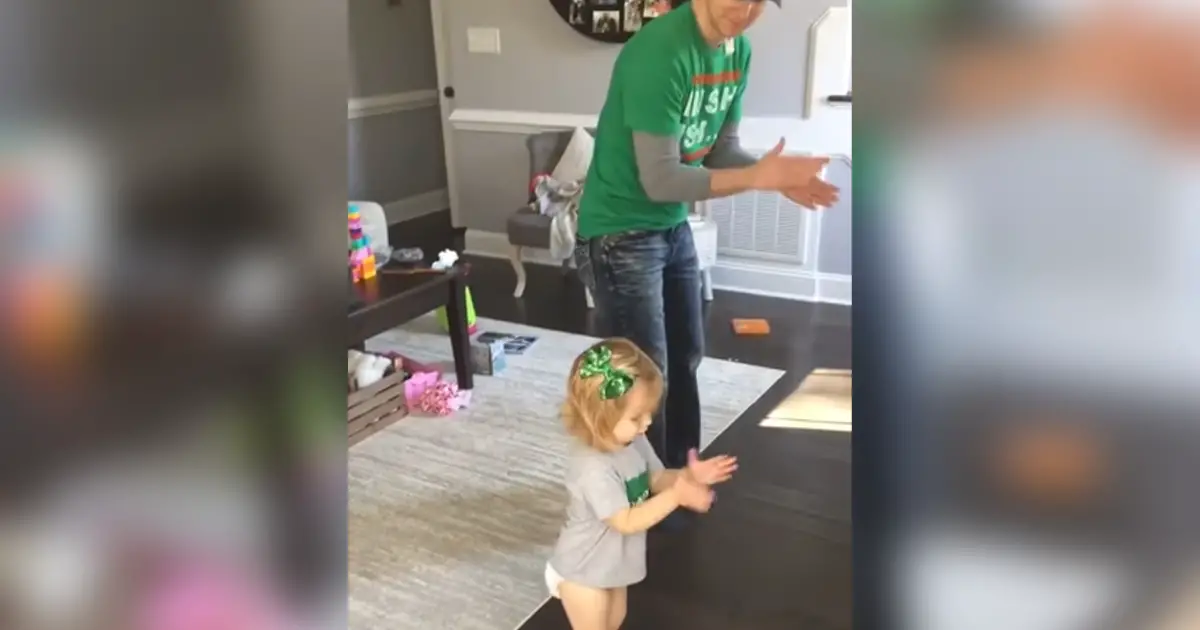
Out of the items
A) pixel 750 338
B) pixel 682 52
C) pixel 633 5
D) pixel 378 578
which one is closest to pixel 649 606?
pixel 378 578

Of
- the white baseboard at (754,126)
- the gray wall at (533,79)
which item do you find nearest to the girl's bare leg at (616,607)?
the white baseboard at (754,126)

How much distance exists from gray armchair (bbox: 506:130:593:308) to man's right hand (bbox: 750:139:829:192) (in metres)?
3.06

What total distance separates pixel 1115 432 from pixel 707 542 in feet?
6.84

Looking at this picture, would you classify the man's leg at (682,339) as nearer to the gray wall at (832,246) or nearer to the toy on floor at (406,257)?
the toy on floor at (406,257)

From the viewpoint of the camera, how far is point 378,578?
2.22 m

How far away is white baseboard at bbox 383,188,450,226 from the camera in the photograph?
18.5 feet

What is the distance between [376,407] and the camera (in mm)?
2971

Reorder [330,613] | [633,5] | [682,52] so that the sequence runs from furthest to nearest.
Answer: [633,5]
[682,52]
[330,613]

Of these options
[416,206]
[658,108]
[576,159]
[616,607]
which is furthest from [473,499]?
[416,206]

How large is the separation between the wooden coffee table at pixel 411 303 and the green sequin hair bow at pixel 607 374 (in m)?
1.28

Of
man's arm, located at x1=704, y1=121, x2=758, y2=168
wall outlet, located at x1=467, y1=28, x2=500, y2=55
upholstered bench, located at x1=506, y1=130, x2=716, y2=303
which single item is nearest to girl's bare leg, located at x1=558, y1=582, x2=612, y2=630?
man's arm, located at x1=704, y1=121, x2=758, y2=168

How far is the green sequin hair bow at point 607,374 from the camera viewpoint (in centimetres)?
158

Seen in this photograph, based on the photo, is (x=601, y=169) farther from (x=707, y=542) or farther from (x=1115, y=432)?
(x=1115, y=432)

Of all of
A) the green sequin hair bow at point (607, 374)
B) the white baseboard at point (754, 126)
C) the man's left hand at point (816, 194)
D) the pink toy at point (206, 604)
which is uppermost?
the man's left hand at point (816, 194)
